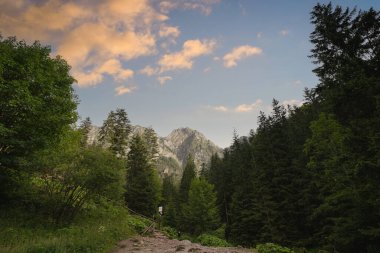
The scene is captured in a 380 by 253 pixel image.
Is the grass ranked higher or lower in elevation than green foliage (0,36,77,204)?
lower

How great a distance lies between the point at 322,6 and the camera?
20.0 m

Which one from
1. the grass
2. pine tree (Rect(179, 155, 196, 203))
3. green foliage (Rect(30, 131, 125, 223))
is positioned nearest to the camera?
the grass

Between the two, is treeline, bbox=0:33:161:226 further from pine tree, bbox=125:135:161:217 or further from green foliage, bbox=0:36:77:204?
pine tree, bbox=125:135:161:217

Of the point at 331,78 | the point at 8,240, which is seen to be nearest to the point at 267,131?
the point at 331,78

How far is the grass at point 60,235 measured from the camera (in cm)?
1122

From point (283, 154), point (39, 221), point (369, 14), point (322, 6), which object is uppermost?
point (322, 6)

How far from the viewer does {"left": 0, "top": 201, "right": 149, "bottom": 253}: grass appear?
11.2m

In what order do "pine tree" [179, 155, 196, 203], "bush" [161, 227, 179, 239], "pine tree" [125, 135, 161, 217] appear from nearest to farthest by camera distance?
"bush" [161, 227, 179, 239] < "pine tree" [125, 135, 161, 217] < "pine tree" [179, 155, 196, 203]

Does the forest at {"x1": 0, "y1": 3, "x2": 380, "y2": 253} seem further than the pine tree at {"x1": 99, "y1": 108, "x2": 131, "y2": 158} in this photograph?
No

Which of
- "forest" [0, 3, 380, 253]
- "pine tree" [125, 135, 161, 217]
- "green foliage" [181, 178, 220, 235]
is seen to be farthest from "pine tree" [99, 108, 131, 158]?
"forest" [0, 3, 380, 253]

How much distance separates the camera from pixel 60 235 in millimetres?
14406

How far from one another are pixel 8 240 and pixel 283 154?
97.2ft

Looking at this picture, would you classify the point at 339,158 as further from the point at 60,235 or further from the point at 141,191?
the point at 141,191

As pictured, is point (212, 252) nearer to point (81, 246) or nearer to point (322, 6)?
point (81, 246)
